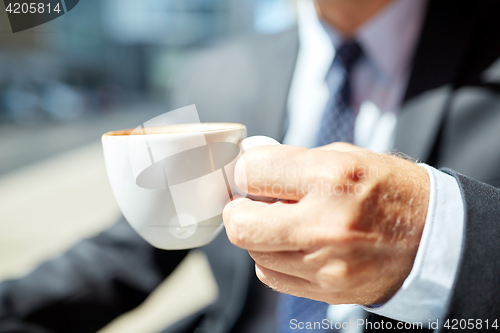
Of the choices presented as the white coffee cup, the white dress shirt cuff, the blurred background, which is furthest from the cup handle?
the blurred background

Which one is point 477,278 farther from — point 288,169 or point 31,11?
point 31,11

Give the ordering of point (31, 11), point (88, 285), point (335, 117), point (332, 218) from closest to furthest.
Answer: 1. point (332, 218)
2. point (31, 11)
3. point (88, 285)
4. point (335, 117)

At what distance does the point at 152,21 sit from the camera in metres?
9.43

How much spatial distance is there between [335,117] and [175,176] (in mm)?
539

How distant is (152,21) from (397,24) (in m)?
10.0

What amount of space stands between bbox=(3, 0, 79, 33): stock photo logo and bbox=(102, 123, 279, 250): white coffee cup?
35 cm

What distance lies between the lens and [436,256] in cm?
31

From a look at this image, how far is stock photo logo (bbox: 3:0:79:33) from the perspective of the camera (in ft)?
1.76

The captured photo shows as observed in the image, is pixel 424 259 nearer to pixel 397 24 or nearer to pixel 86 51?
pixel 397 24

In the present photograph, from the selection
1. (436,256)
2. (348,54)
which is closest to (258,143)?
(436,256)

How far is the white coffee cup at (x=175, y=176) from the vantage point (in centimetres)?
33

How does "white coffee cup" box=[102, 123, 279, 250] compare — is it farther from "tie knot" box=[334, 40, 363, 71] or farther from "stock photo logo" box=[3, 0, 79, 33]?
"tie knot" box=[334, 40, 363, 71]

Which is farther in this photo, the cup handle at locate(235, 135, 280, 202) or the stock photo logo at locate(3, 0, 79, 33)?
the stock photo logo at locate(3, 0, 79, 33)

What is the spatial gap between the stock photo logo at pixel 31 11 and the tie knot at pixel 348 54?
601 millimetres
